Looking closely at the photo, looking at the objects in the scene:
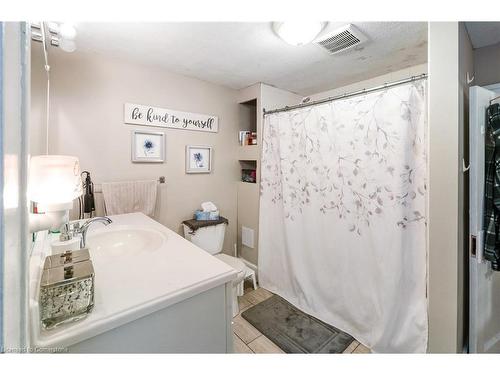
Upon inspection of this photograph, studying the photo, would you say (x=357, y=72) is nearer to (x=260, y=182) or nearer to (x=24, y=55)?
(x=260, y=182)

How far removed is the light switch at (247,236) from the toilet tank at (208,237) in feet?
1.19

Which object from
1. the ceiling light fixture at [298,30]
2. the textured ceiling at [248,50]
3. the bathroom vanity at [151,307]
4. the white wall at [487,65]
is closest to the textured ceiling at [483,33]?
the white wall at [487,65]

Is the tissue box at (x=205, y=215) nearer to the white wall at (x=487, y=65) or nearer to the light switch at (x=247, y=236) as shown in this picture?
the light switch at (x=247, y=236)

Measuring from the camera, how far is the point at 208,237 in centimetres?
202

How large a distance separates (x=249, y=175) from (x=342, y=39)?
1.52m

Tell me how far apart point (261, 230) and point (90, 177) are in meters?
1.54

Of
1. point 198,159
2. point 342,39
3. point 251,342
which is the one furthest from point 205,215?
point 342,39

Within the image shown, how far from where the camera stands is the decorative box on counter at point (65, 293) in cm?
53

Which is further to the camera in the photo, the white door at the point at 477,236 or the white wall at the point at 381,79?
the white wall at the point at 381,79

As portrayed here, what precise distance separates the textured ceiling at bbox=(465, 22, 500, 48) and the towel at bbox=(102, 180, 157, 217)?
2.27 meters

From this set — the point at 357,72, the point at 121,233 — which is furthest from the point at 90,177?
the point at 357,72

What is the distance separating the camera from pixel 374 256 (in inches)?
56.6

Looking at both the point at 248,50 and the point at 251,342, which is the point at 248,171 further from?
the point at 251,342
